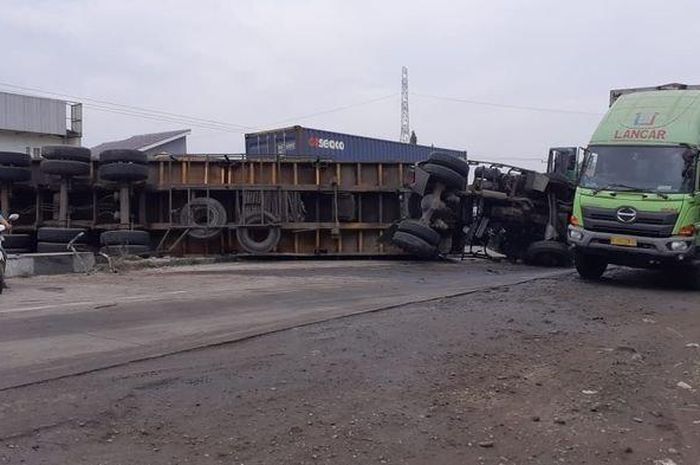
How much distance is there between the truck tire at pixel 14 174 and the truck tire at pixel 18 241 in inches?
53.0

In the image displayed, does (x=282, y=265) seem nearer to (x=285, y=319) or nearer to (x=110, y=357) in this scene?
(x=285, y=319)

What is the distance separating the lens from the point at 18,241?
17844mm

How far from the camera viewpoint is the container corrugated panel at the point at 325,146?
2641cm

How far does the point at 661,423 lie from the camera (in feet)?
17.3

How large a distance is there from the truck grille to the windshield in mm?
511

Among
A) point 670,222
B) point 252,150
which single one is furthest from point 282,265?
point 252,150

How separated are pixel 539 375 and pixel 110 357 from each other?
3891 mm

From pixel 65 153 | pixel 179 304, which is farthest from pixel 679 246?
pixel 65 153

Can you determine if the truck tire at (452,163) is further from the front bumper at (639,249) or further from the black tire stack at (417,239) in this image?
the front bumper at (639,249)

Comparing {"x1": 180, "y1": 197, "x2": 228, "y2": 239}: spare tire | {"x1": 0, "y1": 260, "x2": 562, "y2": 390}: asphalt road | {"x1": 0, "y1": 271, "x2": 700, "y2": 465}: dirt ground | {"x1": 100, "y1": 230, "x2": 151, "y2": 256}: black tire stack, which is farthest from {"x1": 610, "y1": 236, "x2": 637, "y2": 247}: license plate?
{"x1": 100, "y1": 230, "x2": 151, "y2": 256}: black tire stack

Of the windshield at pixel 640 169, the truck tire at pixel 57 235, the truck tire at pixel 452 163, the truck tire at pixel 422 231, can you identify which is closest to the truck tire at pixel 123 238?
the truck tire at pixel 57 235

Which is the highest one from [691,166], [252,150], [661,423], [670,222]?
[252,150]

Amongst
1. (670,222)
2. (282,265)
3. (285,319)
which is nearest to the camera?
(285,319)

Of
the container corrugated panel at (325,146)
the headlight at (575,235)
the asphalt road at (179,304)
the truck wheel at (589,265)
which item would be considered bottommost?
the asphalt road at (179,304)
